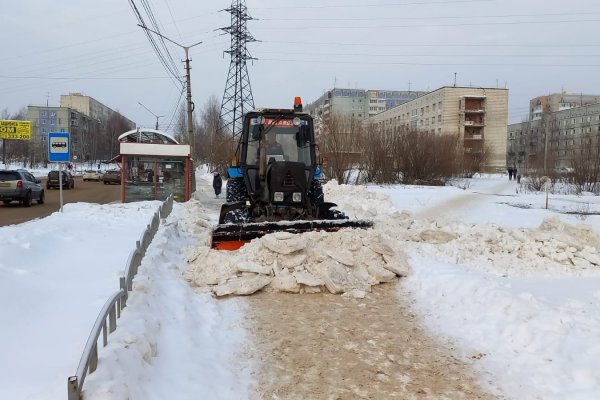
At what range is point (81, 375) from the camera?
2.79 metres

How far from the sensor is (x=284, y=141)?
10086mm

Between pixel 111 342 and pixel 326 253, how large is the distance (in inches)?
173

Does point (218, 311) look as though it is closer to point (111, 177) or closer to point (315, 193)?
point (315, 193)

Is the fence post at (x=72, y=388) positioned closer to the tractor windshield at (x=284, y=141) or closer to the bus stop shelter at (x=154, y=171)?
the tractor windshield at (x=284, y=141)

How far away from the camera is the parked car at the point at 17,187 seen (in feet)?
68.3

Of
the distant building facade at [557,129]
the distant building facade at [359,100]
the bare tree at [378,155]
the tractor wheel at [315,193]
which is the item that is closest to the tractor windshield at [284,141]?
the tractor wheel at [315,193]

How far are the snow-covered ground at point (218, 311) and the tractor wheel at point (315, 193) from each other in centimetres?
169

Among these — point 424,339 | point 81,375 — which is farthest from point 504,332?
point 81,375

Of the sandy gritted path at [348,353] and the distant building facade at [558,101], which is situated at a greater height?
the distant building facade at [558,101]

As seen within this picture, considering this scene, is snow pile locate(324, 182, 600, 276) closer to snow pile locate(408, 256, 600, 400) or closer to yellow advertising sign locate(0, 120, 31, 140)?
snow pile locate(408, 256, 600, 400)

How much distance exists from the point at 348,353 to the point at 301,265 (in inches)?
109

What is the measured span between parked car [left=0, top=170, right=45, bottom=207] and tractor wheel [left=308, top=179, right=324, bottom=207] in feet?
53.7

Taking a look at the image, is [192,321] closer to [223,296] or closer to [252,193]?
[223,296]

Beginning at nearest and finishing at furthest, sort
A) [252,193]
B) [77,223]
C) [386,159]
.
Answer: [252,193]
[77,223]
[386,159]
